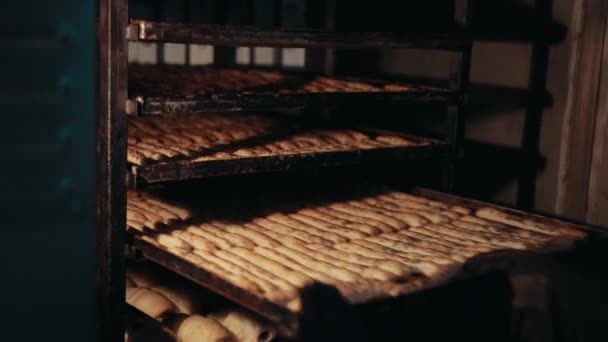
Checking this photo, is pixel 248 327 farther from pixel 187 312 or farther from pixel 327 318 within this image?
pixel 327 318

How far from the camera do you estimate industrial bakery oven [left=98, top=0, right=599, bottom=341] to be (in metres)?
2.81

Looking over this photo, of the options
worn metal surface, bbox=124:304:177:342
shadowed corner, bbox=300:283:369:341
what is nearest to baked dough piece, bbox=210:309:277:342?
worn metal surface, bbox=124:304:177:342

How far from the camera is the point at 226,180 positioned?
15.8 feet

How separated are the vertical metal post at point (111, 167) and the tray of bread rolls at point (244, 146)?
0.11m

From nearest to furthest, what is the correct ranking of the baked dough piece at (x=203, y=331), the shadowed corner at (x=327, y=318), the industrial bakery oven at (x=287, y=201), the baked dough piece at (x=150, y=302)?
1. the shadowed corner at (x=327, y=318)
2. the industrial bakery oven at (x=287, y=201)
3. the baked dough piece at (x=203, y=331)
4. the baked dough piece at (x=150, y=302)

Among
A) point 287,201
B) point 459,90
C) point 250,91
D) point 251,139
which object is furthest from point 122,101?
point 459,90

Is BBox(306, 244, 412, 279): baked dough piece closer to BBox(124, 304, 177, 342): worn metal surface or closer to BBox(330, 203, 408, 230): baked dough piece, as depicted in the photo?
BBox(330, 203, 408, 230): baked dough piece

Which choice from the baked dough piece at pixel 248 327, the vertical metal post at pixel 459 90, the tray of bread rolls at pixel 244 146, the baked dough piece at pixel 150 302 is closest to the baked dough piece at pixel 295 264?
the baked dough piece at pixel 248 327

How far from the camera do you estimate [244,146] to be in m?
3.97

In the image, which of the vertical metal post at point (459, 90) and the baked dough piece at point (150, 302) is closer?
the baked dough piece at point (150, 302)

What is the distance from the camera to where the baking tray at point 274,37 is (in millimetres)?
2883

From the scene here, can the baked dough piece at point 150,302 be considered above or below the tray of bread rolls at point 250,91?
below

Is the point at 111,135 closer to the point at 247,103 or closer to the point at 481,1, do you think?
the point at 247,103

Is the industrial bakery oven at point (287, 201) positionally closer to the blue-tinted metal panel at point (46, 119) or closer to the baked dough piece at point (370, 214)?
the baked dough piece at point (370, 214)
